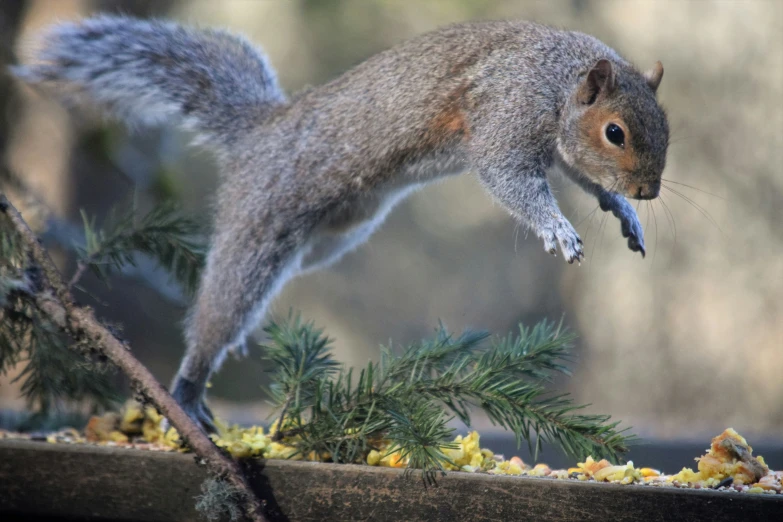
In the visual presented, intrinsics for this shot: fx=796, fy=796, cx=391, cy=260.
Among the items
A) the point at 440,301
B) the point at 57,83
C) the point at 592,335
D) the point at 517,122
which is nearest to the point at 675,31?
the point at 592,335

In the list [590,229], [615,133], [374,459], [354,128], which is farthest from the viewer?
[590,229]

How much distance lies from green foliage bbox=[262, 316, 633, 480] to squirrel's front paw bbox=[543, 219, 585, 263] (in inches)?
5.9

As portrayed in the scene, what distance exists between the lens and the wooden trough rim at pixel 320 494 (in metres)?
1.00

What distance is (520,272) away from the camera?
512 cm

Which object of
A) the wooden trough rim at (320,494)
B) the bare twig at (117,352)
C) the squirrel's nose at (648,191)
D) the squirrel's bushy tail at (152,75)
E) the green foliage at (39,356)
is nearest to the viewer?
the wooden trough rim at (320,494)

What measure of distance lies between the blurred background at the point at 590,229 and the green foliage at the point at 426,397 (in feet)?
4.59

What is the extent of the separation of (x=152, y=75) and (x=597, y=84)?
3.55ft

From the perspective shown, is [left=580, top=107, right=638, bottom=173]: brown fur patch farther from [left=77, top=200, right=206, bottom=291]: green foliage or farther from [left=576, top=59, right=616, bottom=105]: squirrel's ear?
[left=77, top=200, right=206, bottom=291]: green foliage

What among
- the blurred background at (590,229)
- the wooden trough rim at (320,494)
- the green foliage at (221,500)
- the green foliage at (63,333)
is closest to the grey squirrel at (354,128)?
the green foliage at (63,333)

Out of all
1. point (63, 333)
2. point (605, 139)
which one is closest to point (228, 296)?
point (63, 333)

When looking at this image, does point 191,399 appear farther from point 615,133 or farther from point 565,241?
point 615,133

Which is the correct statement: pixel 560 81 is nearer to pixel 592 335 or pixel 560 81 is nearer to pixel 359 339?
pixel 592 335

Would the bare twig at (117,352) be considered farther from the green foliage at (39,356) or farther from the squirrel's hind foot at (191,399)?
the squirrel's hind foot at (191,399)

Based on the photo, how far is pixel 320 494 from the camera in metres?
1.14
